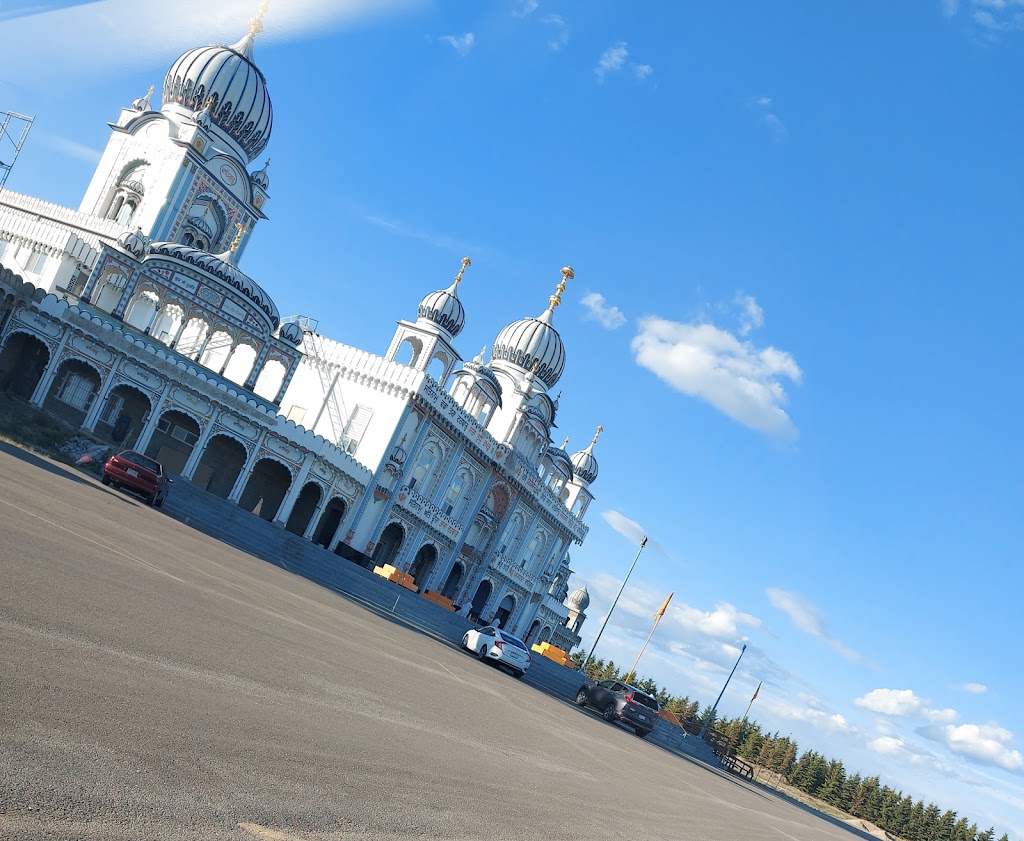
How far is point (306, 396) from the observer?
50875 millimetres

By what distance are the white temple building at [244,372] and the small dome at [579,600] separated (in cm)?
2469

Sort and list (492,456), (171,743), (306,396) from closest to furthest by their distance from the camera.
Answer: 1. (171,743)
2. (306,396)
3. (492,456)

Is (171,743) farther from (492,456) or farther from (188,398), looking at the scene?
(492,456)

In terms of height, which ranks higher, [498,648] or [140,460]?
[140,460]

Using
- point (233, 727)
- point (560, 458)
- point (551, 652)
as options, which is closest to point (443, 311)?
point (560, 458)

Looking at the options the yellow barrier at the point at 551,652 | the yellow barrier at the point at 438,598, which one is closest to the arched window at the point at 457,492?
the yellow barrier at the point at 438,598

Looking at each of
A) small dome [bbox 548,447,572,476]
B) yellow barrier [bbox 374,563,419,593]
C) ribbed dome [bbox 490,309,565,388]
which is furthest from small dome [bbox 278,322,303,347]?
small dome [bbox 548,447,572,476]

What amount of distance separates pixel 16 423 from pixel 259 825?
27989mm

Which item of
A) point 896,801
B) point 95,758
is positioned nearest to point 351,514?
point 95,758

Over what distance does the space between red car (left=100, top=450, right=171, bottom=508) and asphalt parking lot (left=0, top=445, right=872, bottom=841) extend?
7092 mm

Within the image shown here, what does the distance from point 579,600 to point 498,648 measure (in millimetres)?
62209

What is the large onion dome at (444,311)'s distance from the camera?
170ft

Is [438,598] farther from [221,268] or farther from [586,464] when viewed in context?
[586,464]

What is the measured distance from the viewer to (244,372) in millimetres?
49656
